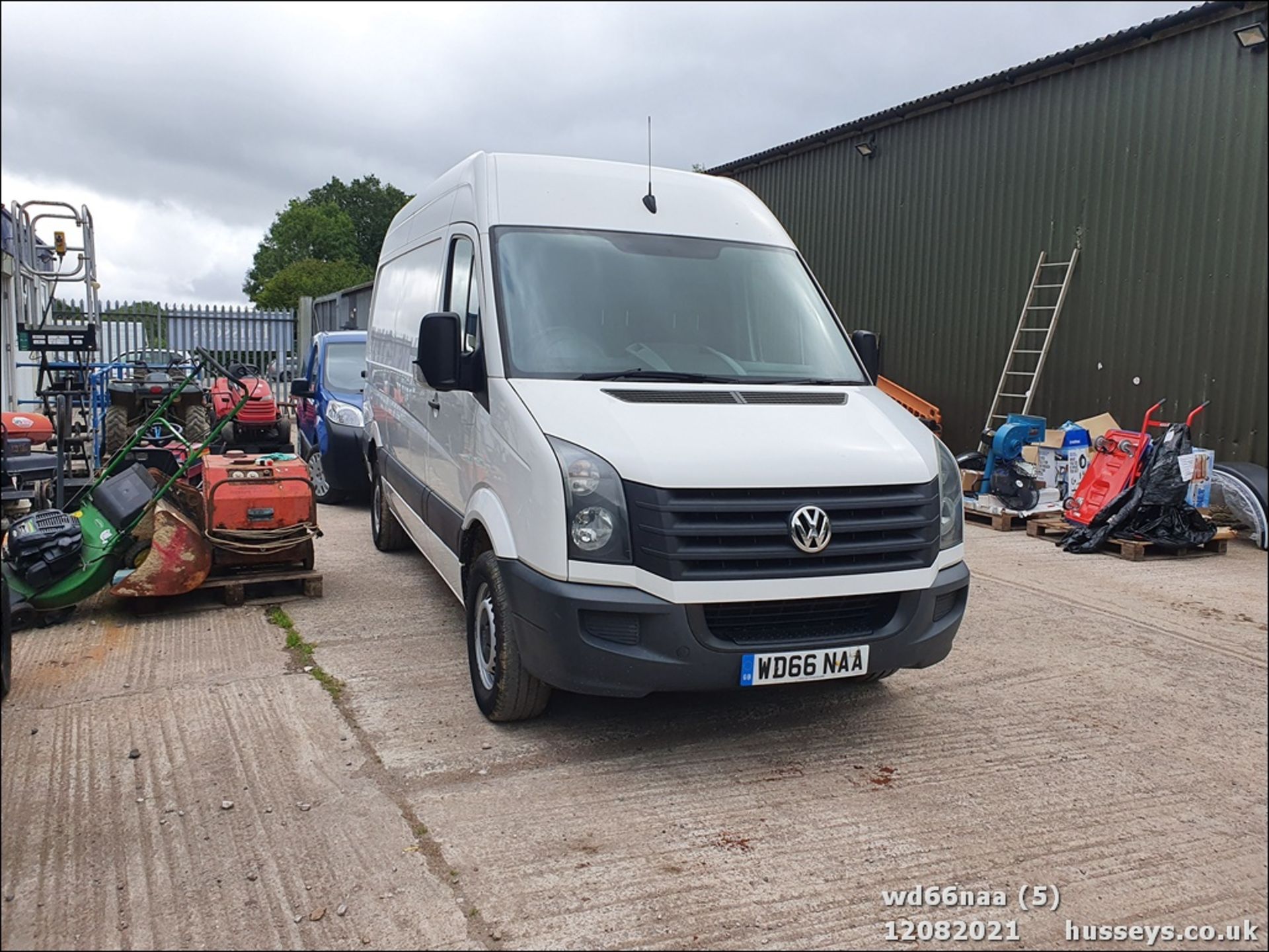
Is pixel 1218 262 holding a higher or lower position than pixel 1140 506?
A: higher

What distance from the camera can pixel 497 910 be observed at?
281 centimetres

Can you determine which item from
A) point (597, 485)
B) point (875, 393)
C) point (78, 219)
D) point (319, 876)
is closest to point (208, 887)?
point (319, 876)

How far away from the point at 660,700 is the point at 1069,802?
5.81ft

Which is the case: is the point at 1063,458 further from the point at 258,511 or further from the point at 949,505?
the point at 258,511

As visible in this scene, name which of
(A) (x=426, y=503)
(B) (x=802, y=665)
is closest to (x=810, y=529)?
(B) (x=802, y=665)

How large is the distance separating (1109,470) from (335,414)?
24.3 feet

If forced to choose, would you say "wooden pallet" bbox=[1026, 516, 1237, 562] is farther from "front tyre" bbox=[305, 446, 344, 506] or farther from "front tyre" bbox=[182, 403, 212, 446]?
"front tyre" bbox=[182, 403, 212, 446]

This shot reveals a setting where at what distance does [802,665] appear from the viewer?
363cm

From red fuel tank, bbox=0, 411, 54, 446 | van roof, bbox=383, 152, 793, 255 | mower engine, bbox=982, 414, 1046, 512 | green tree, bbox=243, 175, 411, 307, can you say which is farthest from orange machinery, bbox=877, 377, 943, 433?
green tree, bbox=243, 175, 411, 307

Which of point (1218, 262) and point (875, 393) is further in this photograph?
point (1218, 262)

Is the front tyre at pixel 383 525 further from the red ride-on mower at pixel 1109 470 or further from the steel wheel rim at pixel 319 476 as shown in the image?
the red ride-on mower at pixel 1109 470

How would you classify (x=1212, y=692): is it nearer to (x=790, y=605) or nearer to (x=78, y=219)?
(x=790, y=605)

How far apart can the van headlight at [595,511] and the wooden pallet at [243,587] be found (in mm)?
3314

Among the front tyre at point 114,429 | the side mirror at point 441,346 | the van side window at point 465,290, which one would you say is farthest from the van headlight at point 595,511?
the front tyre at point 114,429
